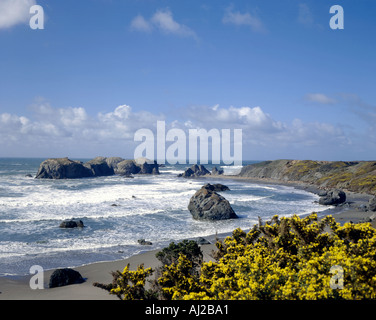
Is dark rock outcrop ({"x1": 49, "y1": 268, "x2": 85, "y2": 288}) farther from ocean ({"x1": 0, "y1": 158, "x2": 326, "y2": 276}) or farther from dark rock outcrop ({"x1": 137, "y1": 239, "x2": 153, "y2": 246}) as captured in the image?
dark rock outcrop ({"x1": 137, "y1": 239, "x2": 153, "y2": 246})

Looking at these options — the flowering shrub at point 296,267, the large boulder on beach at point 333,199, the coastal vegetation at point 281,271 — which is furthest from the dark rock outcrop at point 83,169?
the flowering shrub at point 296,267

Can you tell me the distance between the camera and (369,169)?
101 meters

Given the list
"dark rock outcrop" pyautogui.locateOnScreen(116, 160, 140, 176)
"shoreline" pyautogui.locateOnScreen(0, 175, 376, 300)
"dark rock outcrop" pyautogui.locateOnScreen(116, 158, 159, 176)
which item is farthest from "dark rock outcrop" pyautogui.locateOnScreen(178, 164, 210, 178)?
"shoreline" pyautogui.locateOnScreen(0, 175, 376, 300)

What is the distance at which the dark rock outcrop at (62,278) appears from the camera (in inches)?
775

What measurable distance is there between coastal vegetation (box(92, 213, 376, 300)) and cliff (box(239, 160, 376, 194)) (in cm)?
7623

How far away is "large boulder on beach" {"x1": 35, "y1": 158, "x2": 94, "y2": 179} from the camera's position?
112938mm

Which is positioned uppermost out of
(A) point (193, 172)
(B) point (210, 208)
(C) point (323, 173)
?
(C) point (323, 173)

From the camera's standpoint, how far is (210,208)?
44.3 metres

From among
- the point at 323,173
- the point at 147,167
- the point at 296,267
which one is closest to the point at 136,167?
the point at 147,167

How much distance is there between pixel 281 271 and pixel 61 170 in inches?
4564

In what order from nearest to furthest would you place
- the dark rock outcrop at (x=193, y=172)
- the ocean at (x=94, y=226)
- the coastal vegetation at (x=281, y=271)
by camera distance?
1. the coastal vegetation at (x=281, y=271)
2. the ocean at (x=94, y=226)
3. the dark rock outcrop at (x=193, y=172)

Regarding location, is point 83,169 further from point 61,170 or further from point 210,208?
point 210,208

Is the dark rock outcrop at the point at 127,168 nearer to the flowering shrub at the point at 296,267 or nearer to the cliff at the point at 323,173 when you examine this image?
the cliff at the point at 323,173

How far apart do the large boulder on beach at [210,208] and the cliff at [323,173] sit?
54.6 metres
